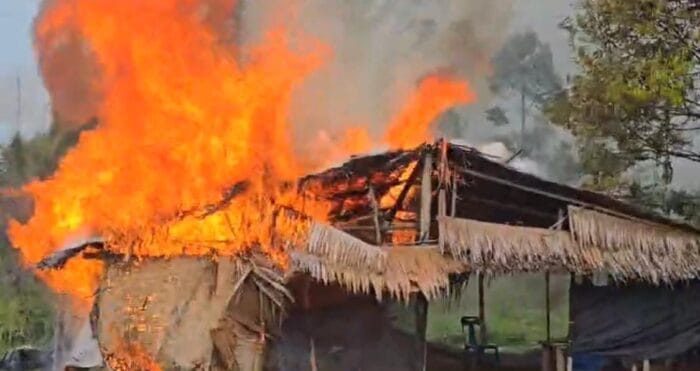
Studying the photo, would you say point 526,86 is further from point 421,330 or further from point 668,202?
point 421,330

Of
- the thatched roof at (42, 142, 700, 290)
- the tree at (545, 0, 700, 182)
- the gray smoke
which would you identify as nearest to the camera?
the thatched roof at (42, 142, 700, 290)

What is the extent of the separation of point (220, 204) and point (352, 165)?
167cm

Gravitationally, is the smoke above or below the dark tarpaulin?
above

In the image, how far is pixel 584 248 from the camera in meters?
11.3

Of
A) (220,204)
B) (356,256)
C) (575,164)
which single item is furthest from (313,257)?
(575,164)

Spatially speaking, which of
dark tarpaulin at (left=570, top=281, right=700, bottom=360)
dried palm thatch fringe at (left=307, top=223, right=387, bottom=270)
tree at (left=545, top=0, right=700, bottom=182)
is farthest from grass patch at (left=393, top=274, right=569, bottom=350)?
dried palm thatch fringe at (left=307, top=223, right=387, bottom=270)

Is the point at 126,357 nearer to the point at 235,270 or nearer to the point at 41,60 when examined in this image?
the point at 235,270

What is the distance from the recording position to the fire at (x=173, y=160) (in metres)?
11.0

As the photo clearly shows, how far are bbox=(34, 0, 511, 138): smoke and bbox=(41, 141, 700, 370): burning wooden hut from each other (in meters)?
14.4

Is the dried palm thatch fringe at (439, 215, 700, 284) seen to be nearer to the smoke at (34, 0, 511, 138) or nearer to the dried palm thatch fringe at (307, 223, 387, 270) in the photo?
the dried palm thatch fringe at (307, 223, 387, 270)

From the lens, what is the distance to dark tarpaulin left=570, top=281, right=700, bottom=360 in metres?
11.9

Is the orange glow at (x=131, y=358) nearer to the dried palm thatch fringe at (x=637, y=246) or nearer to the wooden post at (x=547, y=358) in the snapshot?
the dried palm thatch fringe at (x=637, y=246)

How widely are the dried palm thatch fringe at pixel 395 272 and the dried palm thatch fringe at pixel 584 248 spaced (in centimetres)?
27

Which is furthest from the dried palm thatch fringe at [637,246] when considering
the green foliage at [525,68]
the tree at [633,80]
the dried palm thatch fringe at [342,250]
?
the green foliage at [525,68]
